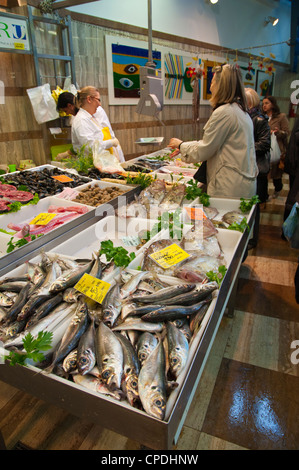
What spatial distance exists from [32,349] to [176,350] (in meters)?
0.57

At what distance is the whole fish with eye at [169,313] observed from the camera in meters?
1.45

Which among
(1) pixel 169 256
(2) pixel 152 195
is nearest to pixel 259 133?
(2) pixel 152 195

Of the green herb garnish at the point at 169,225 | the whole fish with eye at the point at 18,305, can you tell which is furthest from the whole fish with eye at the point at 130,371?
the green herb garnish at the point at 169,225

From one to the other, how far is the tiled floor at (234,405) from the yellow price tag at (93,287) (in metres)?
0.97

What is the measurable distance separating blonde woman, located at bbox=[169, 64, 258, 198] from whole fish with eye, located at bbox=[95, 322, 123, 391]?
221cm

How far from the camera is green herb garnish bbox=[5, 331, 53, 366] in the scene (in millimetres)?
1229

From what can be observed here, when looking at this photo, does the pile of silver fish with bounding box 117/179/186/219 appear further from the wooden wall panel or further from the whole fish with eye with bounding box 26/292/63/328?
the wooden wall panel

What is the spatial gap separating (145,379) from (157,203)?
82.5 inches

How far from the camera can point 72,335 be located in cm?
138

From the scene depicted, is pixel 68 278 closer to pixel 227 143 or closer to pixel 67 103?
pixel 227 143

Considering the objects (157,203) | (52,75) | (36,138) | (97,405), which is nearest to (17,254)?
(97,405)

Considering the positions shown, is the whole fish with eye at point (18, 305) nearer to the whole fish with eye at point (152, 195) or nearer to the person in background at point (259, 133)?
the whole fish with eye at point (152, 195)

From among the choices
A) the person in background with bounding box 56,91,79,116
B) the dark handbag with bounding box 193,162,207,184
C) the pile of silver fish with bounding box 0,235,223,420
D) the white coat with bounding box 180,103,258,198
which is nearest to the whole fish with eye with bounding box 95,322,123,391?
the pile of silver fish with bounding box 0,235,223,420
